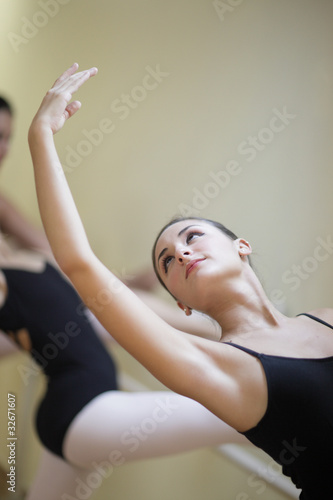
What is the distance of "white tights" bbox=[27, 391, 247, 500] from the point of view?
681mm

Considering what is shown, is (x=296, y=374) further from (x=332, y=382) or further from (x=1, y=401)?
(x=1, y=401)

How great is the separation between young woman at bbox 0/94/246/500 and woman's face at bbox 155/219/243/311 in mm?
260

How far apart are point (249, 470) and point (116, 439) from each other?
0.53ft

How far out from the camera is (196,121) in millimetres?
719

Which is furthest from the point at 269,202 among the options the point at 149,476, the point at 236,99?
the point at 149,476

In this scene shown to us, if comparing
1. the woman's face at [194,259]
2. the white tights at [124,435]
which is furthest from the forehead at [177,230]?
the white tights at [124,435]

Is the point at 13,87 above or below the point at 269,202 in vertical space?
below

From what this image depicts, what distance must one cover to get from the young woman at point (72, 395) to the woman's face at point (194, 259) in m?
0.26

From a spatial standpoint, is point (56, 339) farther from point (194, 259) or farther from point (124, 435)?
point (194, 259)

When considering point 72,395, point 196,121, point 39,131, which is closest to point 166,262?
point 39,131

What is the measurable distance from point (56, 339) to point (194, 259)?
49 cm

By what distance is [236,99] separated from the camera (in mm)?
690

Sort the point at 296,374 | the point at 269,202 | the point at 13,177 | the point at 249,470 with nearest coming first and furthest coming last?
the point at 296,374 < the point at 269,202 < the point at 249,470 < the point at 13,177

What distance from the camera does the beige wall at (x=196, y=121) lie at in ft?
2.08
